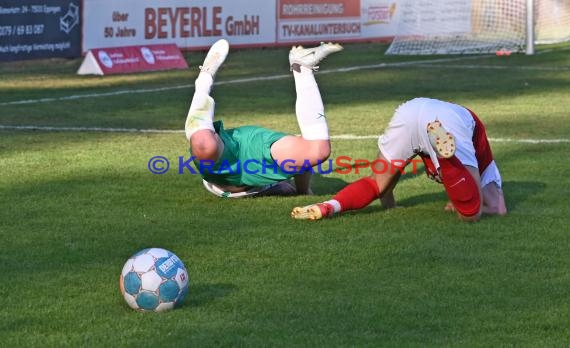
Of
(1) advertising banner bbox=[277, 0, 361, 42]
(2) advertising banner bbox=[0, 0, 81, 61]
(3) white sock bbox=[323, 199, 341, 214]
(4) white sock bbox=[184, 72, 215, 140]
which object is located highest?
(4) white sock bbox=[184, 72, 215, 140]

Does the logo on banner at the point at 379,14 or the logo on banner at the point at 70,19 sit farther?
the logo on banner at the point at 379,14

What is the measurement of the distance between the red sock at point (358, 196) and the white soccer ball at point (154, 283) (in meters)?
2.45

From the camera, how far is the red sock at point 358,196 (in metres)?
8.24

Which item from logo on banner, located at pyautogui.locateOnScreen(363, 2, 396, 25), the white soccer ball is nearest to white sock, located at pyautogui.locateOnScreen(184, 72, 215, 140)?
the white soccer ball

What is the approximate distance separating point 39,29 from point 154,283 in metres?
15.7

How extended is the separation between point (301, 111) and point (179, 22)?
50.1 ft

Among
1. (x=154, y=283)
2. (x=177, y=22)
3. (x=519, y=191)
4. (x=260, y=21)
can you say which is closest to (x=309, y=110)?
(x=519, y=191)

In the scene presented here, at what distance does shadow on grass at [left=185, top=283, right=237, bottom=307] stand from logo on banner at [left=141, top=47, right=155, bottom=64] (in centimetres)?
1542

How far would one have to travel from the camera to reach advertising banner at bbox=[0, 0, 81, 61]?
800 inches

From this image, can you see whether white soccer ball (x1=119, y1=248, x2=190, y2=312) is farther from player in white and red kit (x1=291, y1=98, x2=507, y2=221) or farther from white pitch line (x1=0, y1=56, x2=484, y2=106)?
white pitch line (x1=0, y1=56, x2=484, y2=106)

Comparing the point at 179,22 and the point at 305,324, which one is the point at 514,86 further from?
the point at 305,324

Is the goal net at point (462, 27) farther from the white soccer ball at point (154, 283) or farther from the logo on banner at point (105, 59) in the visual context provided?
the white soccer ball at point (154, 283)

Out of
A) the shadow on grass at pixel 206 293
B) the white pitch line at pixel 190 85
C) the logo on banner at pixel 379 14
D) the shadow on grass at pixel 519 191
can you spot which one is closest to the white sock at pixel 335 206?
the shadow on grass at pixel 519 191

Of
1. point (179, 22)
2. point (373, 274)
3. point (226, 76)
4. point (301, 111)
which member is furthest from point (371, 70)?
point (373, 274)
